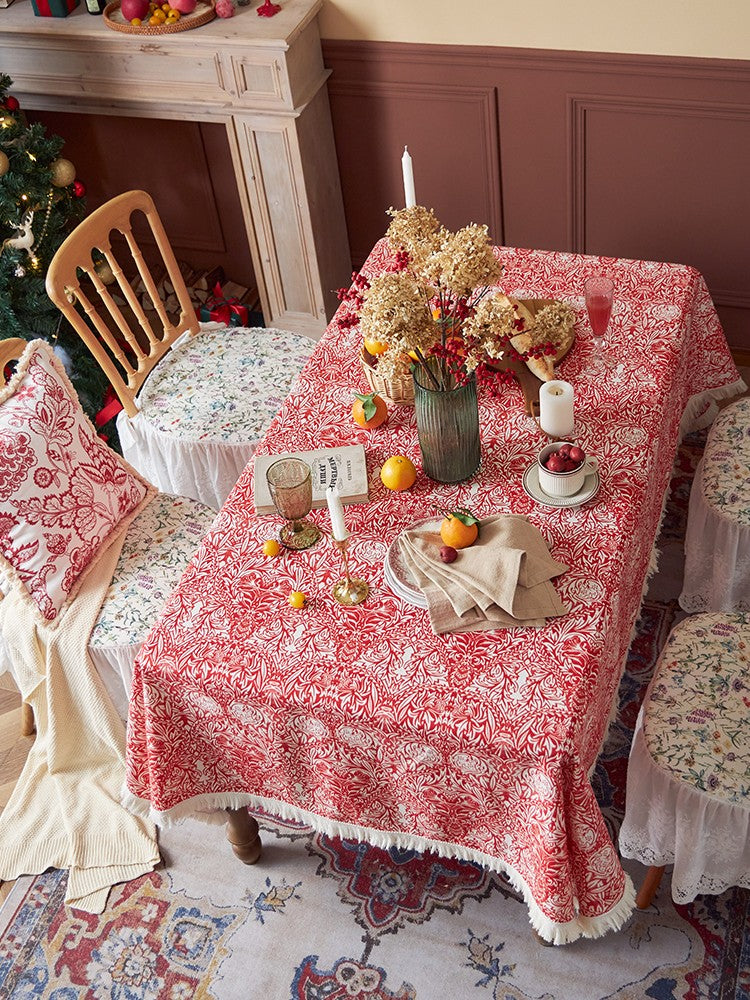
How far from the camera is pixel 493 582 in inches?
75.0

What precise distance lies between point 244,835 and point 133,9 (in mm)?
2413

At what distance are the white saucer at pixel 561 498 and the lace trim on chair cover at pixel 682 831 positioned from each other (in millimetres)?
433

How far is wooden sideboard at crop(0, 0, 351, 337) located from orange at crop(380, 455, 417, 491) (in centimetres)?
157

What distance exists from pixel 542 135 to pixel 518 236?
1.19 feet

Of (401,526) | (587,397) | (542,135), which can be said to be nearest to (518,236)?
(542,135)

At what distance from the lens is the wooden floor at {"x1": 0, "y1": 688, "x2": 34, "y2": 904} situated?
2.70 meters

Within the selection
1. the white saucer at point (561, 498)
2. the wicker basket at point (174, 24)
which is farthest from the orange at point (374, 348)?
the wicker basket at point (174, 24)

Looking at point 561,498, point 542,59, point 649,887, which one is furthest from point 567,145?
point 649,887

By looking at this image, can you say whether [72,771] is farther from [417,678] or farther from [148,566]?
[417,678]

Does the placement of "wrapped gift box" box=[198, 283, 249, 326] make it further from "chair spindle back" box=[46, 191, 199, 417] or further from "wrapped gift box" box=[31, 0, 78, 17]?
"wrapped gift box" box=[31, 0, 78, 17]

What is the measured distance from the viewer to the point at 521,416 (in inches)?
92.1

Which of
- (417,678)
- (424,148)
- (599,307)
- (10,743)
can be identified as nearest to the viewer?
(417,678)

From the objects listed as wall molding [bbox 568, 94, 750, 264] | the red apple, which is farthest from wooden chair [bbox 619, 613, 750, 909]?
the red apple

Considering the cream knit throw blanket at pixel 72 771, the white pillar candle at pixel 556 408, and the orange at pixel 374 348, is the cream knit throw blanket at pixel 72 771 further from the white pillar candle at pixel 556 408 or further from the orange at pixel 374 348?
the white pillar candle at pixel 556 408
